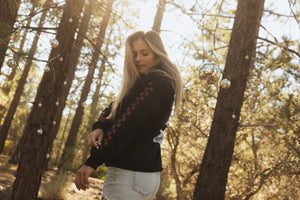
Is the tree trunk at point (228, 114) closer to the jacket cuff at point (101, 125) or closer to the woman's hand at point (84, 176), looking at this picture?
the jacket cuff at point (101, 125)

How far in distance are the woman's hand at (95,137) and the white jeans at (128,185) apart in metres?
0.18

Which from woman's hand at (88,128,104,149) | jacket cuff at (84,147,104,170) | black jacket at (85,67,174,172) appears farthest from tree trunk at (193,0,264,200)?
jacket cuff at (84,147,104,170)

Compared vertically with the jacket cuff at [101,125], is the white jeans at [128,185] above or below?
below

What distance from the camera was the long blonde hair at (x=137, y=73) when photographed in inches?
71.3

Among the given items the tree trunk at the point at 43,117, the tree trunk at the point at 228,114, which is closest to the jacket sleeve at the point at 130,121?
the tree trunk at the point at 228,114

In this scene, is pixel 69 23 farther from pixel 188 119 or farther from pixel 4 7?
pixel 188 119

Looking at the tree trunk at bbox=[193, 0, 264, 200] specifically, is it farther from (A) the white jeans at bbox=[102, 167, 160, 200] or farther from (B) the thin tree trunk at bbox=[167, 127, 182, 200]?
(B) the thin tree trunk at bbox=[167, 127, 182, 200]

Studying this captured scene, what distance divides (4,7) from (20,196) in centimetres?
262

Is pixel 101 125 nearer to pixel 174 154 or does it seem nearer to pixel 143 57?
pixel 143 57

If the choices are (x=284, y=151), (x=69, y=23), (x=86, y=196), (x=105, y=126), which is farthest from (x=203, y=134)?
(x=105, y=126)

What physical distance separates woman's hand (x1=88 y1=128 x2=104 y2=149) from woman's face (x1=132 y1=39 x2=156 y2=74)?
0.53 metres

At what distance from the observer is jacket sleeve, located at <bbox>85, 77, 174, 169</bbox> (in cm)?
144

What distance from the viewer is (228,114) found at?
377cm

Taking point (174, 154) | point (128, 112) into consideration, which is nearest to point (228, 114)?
point (128, 112)
